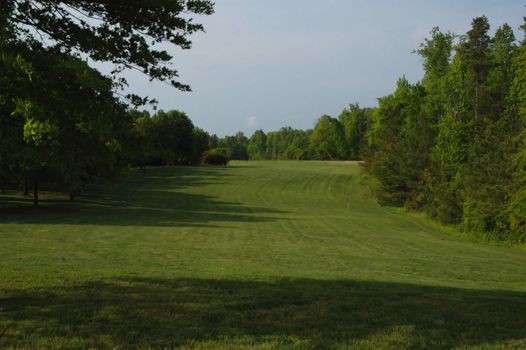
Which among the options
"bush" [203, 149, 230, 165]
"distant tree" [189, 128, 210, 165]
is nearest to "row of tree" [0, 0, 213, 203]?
"distant tree" [189, 128, 210, 165]

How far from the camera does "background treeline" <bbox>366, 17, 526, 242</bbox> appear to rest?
113ft

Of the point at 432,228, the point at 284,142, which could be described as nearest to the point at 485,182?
the point at 432,228

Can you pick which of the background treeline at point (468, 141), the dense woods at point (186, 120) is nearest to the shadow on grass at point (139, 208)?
the dense woods at point (186, 120)

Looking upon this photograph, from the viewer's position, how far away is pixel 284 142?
7431 inches

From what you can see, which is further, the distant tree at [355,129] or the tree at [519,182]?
the distant tree at [355,129]

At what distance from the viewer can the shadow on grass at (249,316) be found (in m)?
6.23

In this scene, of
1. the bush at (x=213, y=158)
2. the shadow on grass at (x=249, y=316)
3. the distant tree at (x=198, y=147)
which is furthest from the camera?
the bush at (x=213, y=158)

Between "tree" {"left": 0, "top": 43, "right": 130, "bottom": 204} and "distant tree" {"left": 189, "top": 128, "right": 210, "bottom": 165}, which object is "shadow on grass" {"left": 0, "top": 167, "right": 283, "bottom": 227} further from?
"distant tree" {"left": 189, "top": 128, "right": 210, "bottom": 165}

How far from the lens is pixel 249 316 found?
758cm

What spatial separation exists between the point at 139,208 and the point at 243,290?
39.0 meters

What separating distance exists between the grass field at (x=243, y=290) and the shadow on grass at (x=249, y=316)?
27mm

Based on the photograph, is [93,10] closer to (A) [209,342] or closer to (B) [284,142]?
(A) [209,342]

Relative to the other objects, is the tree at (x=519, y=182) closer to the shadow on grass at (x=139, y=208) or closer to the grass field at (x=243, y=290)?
the grass field at (x=243, y=290)

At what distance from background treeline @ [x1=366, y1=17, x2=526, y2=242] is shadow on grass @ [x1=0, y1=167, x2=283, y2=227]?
15698mm
